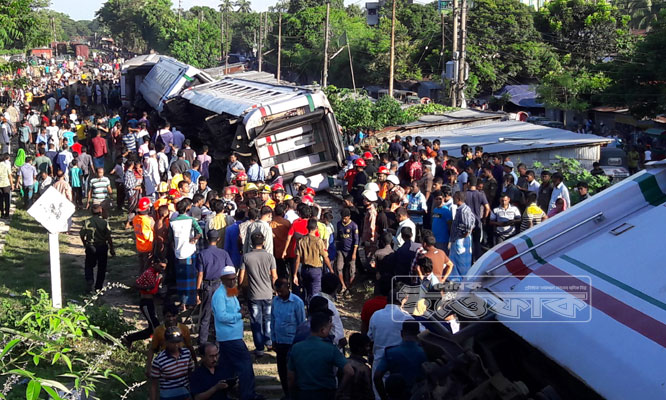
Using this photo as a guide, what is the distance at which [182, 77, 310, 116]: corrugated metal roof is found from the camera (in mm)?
17938

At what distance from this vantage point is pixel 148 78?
30.3m

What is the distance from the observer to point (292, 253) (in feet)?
33.7

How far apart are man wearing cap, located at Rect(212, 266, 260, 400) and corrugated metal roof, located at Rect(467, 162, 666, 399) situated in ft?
9.44

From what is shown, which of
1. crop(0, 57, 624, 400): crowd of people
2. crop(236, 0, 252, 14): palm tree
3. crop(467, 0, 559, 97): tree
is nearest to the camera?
crop(0, 57, 624, 400): crowd of people

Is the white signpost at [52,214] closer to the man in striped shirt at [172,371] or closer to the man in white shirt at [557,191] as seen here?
the man in striped shirt at [172,371]

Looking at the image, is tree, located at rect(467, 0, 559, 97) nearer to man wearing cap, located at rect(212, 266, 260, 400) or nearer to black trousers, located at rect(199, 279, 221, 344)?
black trousers, located at rect(199, 279, 221, 344)

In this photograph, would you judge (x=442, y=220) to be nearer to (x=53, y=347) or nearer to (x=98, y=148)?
(x=53, y=347)

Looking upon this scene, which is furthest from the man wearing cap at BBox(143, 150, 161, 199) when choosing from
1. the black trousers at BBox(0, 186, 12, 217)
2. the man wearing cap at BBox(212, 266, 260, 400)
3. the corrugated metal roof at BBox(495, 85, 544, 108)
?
the corrugated metal roof at BBox(495, 85, 544, 108)

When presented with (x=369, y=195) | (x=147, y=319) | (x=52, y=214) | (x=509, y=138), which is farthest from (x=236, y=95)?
(x=147, y=319)

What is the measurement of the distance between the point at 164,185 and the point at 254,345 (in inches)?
199

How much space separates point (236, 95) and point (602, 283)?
55.2ft

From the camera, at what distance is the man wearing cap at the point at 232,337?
7437 millimetres

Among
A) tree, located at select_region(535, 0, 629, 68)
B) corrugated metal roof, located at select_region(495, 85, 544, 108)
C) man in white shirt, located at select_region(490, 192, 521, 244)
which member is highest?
tree, located at select_region(535, 0, 629, 68)

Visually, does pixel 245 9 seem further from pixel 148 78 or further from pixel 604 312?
pixel 604 312
